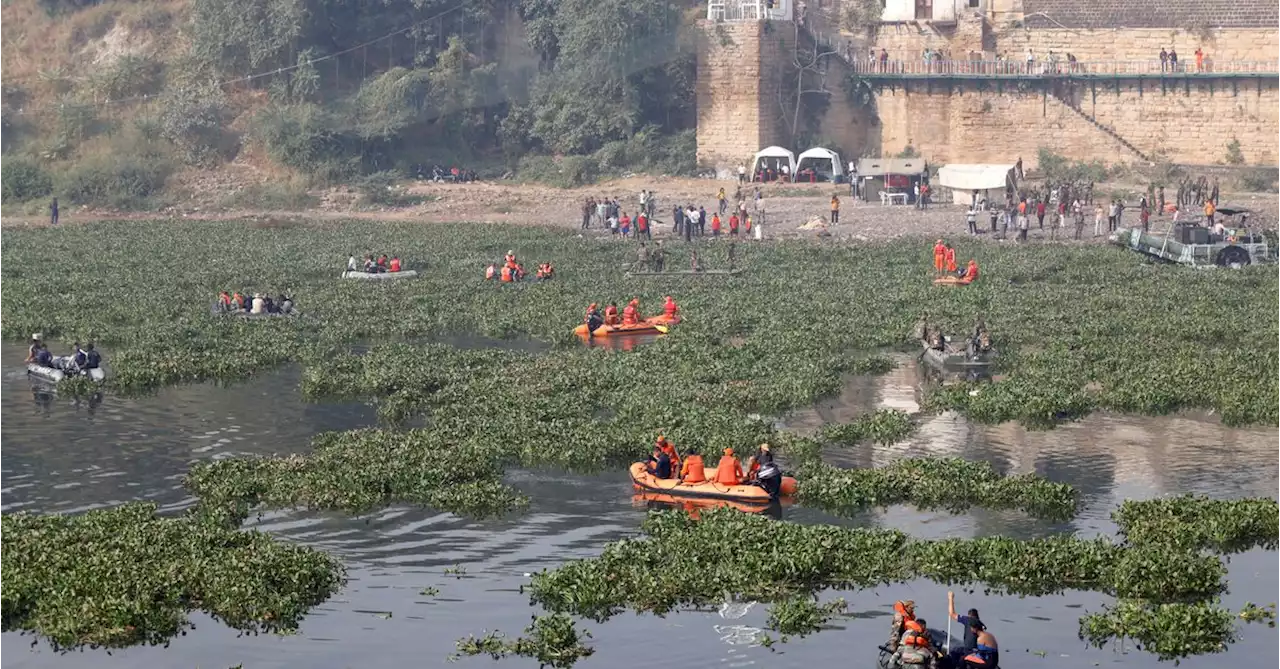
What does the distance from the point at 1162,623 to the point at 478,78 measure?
210 feet

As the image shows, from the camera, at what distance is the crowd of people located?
154 feet

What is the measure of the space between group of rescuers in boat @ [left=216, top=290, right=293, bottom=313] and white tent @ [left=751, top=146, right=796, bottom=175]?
109 feet

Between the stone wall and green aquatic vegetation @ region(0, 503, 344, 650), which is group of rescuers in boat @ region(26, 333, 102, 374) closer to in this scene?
green aquatic vegetation @ region(0, 503, 344, 650)

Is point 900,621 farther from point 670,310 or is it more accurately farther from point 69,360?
point 670,310

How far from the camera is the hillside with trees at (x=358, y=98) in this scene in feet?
261

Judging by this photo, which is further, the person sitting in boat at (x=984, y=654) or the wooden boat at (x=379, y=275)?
the wooden boat at (x=379, y=275)

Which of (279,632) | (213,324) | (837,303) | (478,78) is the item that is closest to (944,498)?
(279,632)

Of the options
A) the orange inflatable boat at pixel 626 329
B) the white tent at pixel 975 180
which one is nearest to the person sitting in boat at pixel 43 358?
the orange inflatable boat at pixel 626 329

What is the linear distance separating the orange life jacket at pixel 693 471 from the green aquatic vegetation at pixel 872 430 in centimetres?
501

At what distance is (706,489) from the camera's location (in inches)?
1110

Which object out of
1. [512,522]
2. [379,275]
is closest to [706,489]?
[512,522]

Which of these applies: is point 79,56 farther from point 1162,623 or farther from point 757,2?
point 1162,623

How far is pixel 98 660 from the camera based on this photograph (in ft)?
70.9

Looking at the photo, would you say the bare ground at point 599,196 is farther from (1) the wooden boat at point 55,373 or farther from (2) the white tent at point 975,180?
(1) the wooden boat at point 55,373
